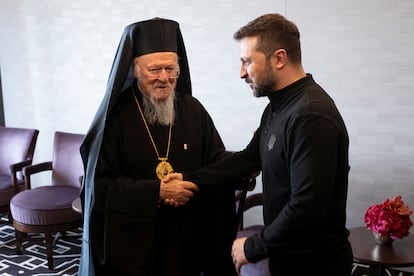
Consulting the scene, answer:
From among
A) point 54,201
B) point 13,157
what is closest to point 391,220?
point 54,201

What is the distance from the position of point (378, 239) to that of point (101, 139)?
61.0 inches

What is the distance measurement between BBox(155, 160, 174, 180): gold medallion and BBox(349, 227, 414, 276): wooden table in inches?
42.3

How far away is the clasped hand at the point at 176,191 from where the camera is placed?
1.87 metres

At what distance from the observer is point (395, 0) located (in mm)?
2861

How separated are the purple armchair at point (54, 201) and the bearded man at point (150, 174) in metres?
1.38

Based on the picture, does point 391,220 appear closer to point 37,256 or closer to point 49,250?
point 49,250

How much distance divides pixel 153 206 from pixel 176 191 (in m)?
0.11

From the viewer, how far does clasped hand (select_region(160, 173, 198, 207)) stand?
187 centimetres

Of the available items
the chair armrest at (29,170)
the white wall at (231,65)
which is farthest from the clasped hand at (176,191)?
the chair armrest at (29,170)

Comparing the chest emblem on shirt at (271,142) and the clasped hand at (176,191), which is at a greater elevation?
the chest emblem on shirt at (271,142)

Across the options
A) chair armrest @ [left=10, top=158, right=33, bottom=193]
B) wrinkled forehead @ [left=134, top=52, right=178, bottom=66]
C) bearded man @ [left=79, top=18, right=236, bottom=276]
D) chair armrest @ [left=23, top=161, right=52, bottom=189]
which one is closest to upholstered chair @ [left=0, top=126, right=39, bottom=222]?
chair armrest @ [left=10, top=158, right=33, bottom=193]

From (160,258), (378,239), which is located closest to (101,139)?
(160,258)

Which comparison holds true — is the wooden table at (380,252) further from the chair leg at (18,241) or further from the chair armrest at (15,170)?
the chair armrest at (15,170)

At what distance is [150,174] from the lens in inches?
78.7
